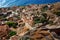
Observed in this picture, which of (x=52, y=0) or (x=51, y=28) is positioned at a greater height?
(x=52, y=0)

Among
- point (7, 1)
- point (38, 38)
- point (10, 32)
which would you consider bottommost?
point (38, 38)

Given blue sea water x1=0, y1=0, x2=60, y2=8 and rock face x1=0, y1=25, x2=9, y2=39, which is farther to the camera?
blue sea water x1=0, y1=0, x2=60, y2=8

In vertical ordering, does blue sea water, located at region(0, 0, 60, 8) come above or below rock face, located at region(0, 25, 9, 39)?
above

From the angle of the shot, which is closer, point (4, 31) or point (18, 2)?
point (4, 31)

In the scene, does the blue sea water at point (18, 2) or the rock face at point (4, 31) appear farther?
the blue sea water at point (18, 2)

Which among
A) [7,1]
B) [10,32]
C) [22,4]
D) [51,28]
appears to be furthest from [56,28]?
[22,4]

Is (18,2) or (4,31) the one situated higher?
(18,2)

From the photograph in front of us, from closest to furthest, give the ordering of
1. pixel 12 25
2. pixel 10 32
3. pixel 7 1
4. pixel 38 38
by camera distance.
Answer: pixel 38 38
pixel 10 32
pixel 12 25
pixel 7 1

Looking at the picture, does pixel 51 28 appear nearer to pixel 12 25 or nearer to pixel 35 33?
pixel 35 33

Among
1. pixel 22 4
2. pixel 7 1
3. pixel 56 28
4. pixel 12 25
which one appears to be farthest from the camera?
pixel 22 4

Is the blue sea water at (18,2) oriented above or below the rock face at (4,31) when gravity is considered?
above

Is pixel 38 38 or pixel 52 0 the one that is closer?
pixel 38 38
